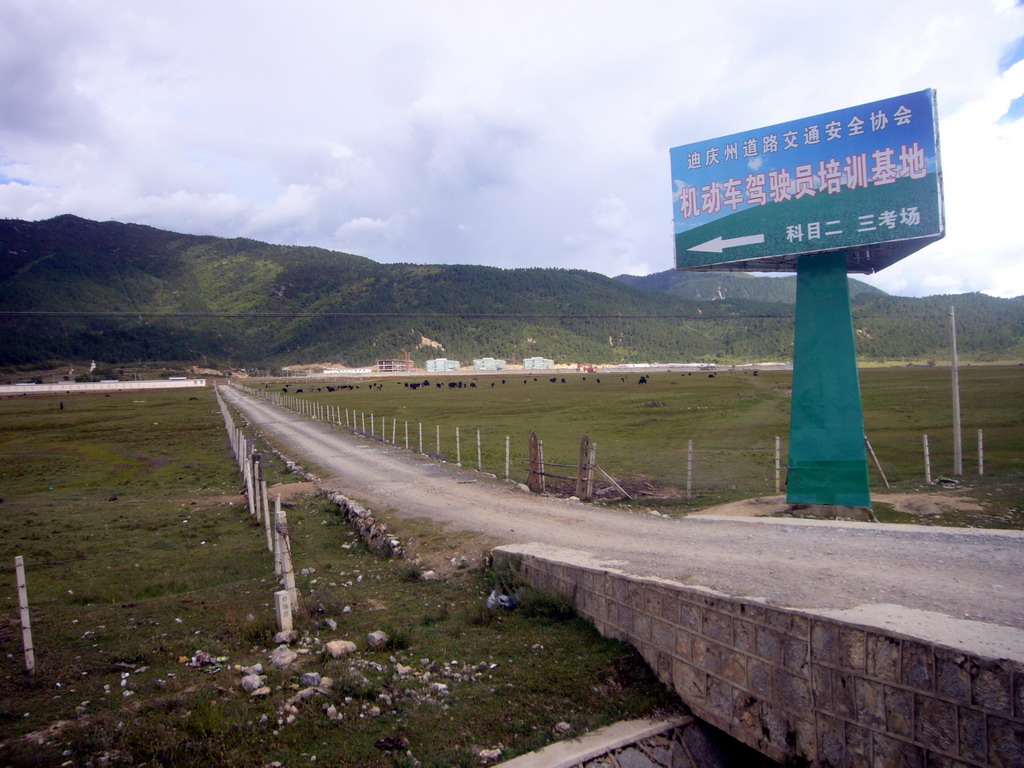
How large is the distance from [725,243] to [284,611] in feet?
40.0

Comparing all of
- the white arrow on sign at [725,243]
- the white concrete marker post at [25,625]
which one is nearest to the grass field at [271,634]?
the white concrete marker post at [25,625]

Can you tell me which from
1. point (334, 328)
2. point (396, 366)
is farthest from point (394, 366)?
point (334, 328)

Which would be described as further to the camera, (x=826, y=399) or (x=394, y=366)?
(x=394, y=366)

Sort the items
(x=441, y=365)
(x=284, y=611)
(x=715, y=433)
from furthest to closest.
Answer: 1. (x=441, y=365)
2. (x=715, y=433)
3. (x=284, y=611)

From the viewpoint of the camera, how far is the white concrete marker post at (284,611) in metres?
7.67

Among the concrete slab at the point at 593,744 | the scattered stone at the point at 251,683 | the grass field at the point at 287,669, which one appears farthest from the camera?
the scattered stone at the point at 251,683

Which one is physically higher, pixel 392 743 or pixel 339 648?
pixel 339 648

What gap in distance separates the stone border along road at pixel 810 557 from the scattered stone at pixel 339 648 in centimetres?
315

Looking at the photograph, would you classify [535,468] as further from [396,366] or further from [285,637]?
[396,366]

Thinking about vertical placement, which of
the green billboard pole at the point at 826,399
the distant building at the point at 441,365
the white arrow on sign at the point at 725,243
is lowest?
the green billboard pole at the point at 826,399

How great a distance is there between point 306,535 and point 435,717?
863 centimetres

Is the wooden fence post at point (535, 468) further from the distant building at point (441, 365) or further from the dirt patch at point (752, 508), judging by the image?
the distant building at point (441, 365)

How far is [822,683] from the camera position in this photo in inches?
202

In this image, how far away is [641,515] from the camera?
12.2 m
